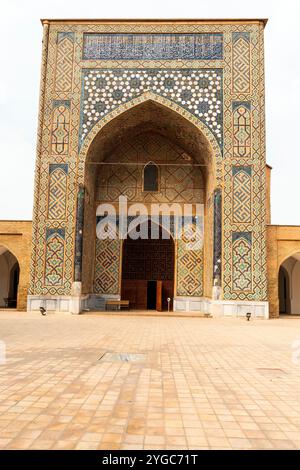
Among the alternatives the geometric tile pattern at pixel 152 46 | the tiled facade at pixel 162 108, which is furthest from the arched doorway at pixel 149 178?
the geometric tile pattern at pixel 152 46

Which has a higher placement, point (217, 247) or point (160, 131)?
point (160, 131)

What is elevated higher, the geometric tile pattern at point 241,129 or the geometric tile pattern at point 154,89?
the geometric tile pattern at point 154,89

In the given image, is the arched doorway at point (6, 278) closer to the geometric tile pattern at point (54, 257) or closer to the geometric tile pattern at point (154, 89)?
the geometric tile pattern at point (54, 257)

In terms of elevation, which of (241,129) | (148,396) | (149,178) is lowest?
(148,396)

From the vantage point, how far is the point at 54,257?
1189 cm

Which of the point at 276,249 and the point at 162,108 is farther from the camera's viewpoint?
the point at 162,108

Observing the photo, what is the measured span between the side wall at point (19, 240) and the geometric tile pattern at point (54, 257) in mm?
838

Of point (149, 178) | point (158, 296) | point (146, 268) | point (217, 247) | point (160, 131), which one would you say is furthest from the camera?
point (146, 268)

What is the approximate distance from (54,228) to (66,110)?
3862 mm

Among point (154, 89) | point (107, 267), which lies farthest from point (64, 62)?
point (107, 267)

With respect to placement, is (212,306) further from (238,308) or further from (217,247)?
(217,247)

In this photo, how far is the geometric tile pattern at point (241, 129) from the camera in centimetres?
1210

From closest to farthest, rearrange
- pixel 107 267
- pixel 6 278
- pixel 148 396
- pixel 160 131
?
1. pixel 148 396
2. pixel 107 267
3. pixel 160 131
4. pixel 6 278

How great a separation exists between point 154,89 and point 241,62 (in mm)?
2966
